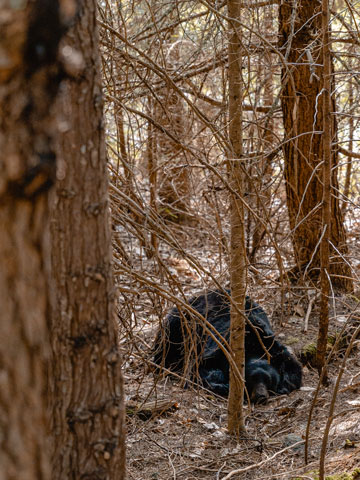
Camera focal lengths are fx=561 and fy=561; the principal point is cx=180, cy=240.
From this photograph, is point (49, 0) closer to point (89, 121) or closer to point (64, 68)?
point (64, 68)

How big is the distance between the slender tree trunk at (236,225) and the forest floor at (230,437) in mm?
269

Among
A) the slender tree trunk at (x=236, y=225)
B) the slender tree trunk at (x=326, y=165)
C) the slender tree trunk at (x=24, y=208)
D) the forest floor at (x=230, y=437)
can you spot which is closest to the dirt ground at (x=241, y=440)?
the forest floor at (x=230, y=437)

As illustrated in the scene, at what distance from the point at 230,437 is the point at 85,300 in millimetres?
2759

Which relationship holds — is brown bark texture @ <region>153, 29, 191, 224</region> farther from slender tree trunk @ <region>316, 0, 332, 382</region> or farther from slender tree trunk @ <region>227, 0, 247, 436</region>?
slender tree trunk @ <region>316, 0, 332, 382</region>

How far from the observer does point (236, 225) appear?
3818 mm

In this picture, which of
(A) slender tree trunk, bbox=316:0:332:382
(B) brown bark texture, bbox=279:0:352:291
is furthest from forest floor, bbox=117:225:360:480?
(B) brown bark texture, bbox=279:0:352:291

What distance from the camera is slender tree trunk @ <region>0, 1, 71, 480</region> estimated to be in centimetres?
95

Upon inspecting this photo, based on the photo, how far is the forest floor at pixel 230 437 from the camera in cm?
341

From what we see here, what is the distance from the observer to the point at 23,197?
98 centimetres

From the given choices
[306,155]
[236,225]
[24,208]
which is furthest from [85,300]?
[306,155]

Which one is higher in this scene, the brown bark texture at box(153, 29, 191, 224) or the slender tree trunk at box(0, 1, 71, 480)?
the brown bark texture at box(153, 29, 191, 224)

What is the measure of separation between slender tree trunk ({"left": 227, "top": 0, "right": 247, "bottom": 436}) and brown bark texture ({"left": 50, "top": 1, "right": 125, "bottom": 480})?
75.0 inches

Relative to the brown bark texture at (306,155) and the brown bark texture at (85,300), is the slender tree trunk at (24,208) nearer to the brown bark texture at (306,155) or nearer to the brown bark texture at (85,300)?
the brown bark texture at (85,300)

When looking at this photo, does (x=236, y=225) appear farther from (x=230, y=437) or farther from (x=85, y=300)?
(x=85, y=300)
